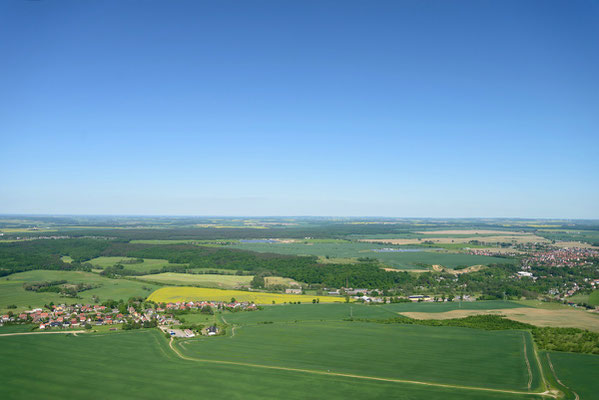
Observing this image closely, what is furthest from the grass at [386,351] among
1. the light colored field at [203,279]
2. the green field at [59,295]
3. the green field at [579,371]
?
the light colored field at [203,279]

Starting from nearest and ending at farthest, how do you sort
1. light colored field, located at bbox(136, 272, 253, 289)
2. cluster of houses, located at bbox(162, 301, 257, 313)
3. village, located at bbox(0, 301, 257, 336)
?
village, located at bbox(0, 301, 257, 336), cluster of houses, located at bbox(162, 301, 257, 313), light colored field, located at bbox(136, 272, 253, 289)

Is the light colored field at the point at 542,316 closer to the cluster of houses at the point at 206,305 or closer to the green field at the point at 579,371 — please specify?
the green field at the point at 579,371

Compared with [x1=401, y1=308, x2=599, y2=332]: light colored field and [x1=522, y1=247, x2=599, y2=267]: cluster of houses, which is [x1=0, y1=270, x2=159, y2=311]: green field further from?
[x1=522, y1=247, x2=599, y2=267]: cluster of houses

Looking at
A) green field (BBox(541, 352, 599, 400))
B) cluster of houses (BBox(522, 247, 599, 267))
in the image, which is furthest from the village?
cluster of houses (BBox(522, 247, 599, 267))

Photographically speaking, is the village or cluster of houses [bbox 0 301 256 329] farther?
cluster of houses [bbox 0 301 256 329]

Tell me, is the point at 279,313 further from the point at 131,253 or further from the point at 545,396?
the point at 131,253

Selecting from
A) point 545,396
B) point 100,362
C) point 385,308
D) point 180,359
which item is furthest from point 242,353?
point 385,308
